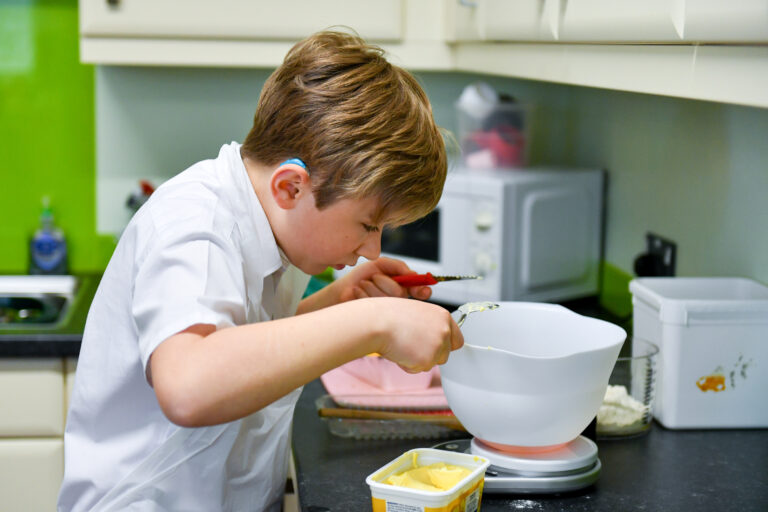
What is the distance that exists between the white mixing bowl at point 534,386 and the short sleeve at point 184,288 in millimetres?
297

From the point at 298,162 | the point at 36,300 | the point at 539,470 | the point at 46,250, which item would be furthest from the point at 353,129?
the point at 46,250

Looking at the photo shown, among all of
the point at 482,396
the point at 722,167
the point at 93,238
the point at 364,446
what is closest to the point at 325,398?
the point at 364,446

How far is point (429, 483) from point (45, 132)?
5.99 feet

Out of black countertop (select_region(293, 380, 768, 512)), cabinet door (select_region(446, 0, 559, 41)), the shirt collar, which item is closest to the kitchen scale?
black countertop (select_region(293, 380, 768, 512))

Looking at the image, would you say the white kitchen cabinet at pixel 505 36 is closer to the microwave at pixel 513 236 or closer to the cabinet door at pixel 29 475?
the microwave at pixel 513 236

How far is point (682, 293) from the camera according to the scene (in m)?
1.50

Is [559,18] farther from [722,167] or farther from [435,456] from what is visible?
[435,456]

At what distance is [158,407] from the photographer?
1096 millimetres

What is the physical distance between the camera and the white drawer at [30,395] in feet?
6.26

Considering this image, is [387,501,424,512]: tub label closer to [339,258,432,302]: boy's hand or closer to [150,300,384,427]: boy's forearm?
[150,300,384,427]: boy's forearm

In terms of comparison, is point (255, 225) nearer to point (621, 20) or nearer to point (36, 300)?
point (621, 20)

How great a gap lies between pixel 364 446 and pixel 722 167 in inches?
32.2

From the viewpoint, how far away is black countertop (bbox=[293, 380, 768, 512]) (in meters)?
1.11

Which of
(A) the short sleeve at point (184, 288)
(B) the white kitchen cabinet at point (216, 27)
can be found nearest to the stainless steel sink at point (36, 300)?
(B) the white kitchen cabinet at point (216, 27)
